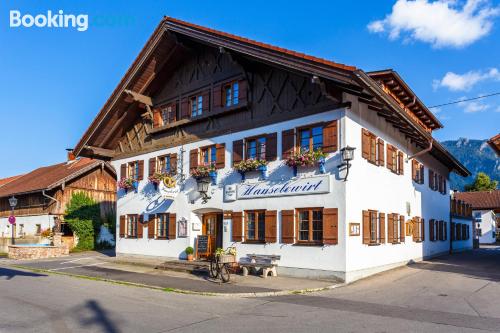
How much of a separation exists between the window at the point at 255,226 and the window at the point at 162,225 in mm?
5025

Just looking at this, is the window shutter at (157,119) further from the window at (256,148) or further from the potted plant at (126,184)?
the window at (256,148)

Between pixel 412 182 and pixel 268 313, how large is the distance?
12729 mm

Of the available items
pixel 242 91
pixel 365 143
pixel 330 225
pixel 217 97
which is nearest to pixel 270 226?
pixel 330 225

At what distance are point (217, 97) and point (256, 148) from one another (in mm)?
3062

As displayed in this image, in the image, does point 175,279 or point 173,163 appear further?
point 173,163

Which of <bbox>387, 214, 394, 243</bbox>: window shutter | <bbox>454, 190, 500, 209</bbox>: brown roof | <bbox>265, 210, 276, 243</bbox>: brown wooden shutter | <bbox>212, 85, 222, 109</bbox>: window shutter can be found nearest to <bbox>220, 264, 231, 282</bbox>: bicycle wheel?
<bbox>265, 210, 276, 243</bbox>: brown wooden shutter

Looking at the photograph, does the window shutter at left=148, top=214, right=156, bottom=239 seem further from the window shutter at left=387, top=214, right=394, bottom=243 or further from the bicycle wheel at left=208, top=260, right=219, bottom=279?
the window shutter at left=387, top=214, right=394, bottom=243

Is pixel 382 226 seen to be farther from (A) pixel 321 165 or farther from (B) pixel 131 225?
(B) pixel 131 225

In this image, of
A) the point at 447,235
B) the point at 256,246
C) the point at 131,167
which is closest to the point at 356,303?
the point at 256,246

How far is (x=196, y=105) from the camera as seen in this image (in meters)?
19.8

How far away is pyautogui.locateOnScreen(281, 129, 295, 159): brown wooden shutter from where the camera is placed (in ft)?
51.2

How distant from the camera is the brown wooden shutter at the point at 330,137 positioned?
14492 mm

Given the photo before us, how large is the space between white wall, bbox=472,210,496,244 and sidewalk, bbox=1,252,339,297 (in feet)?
127

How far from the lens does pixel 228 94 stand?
18.4 metres
